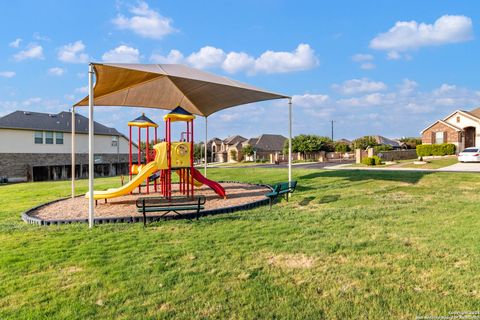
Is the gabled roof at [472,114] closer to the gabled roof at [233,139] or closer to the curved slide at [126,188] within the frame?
the curved slide at [126,188]

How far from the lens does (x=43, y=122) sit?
117 ft

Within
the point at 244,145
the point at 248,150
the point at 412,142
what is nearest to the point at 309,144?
the point at 248,150

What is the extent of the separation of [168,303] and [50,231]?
202 inches

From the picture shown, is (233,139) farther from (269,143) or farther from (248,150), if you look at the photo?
(248,150)

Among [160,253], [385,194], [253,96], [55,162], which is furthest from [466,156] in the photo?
[55,162]

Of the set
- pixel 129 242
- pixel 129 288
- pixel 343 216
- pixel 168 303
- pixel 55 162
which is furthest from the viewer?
pixel 55 162

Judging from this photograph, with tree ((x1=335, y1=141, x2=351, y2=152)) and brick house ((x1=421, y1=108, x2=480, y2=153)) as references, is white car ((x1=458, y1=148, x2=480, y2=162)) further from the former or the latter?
tree ((x1=335, y1=141, x2=351, y2=152))

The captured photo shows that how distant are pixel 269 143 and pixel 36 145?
5961 cm

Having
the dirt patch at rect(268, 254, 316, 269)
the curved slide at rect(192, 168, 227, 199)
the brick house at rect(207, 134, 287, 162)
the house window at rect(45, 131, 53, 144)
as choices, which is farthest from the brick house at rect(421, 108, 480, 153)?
the house window at rect(45, 131, 53, 144)

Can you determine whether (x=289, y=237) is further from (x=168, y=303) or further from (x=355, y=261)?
(x=168, y=303)

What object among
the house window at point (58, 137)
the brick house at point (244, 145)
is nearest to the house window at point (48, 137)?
the house window at point (58, 137)

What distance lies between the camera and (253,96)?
45.8 feet

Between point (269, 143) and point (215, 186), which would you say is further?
point (269, 143)

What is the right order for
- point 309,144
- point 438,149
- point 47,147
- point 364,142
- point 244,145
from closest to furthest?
1. point 47,147
2. point 438,149
3. point 309,144
4. point 364,142
5. point 244,145
